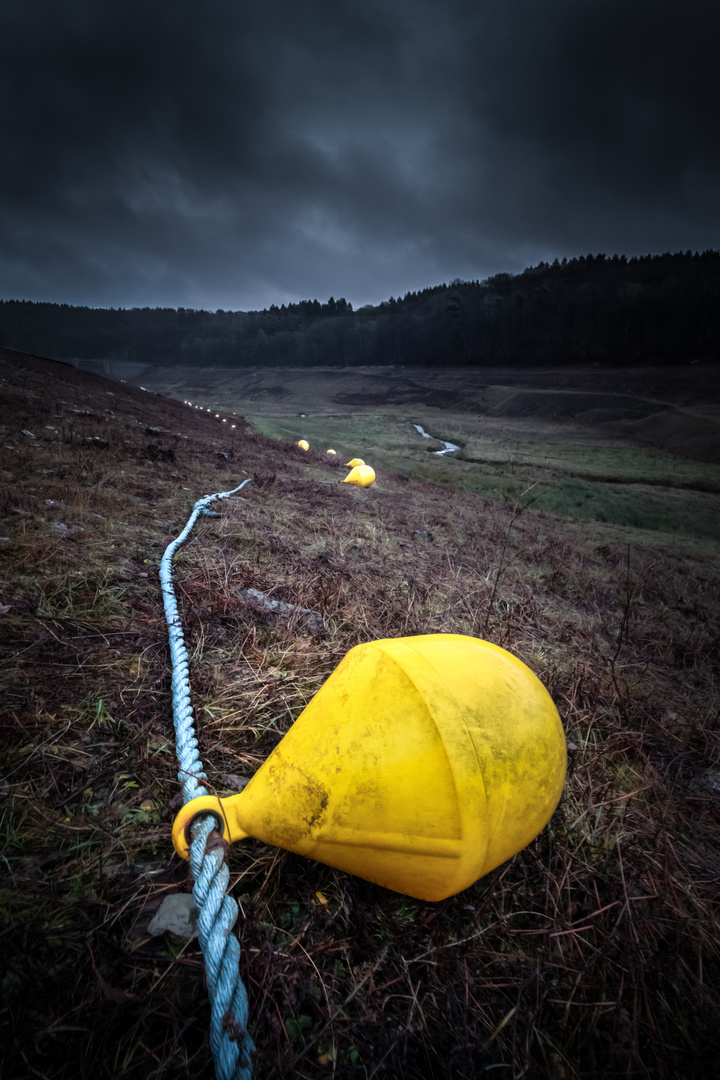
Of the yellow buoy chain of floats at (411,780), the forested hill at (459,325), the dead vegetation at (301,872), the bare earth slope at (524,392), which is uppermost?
the forested hill at (459,325)

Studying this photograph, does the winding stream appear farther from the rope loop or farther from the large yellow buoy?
the rope loop

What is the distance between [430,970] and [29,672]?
1.97 m

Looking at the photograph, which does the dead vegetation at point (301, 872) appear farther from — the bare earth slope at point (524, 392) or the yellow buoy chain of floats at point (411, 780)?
the bare earth slope at point (524, 392)

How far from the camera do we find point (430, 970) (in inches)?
49.9

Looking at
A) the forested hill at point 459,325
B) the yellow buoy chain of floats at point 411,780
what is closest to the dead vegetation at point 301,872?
the yellow buoy chain of floats at point 411,780

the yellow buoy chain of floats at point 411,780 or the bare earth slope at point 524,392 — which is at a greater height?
the bare earth slope at point 524,392

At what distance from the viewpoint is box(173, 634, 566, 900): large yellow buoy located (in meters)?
1.30

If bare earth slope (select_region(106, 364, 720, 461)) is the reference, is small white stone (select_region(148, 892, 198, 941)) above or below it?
below

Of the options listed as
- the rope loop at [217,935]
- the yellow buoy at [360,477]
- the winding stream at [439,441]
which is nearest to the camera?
the rope loop at [217,935]

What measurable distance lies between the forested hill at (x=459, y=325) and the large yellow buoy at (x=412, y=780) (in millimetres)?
87242

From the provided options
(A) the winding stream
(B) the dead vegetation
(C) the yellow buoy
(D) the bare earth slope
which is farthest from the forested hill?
(B) the dead vegetation

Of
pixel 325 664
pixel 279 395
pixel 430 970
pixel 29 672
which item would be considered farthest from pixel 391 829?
pixel 279 395

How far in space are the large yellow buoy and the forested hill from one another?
87.2 m

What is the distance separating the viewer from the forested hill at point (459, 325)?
7175 cm
